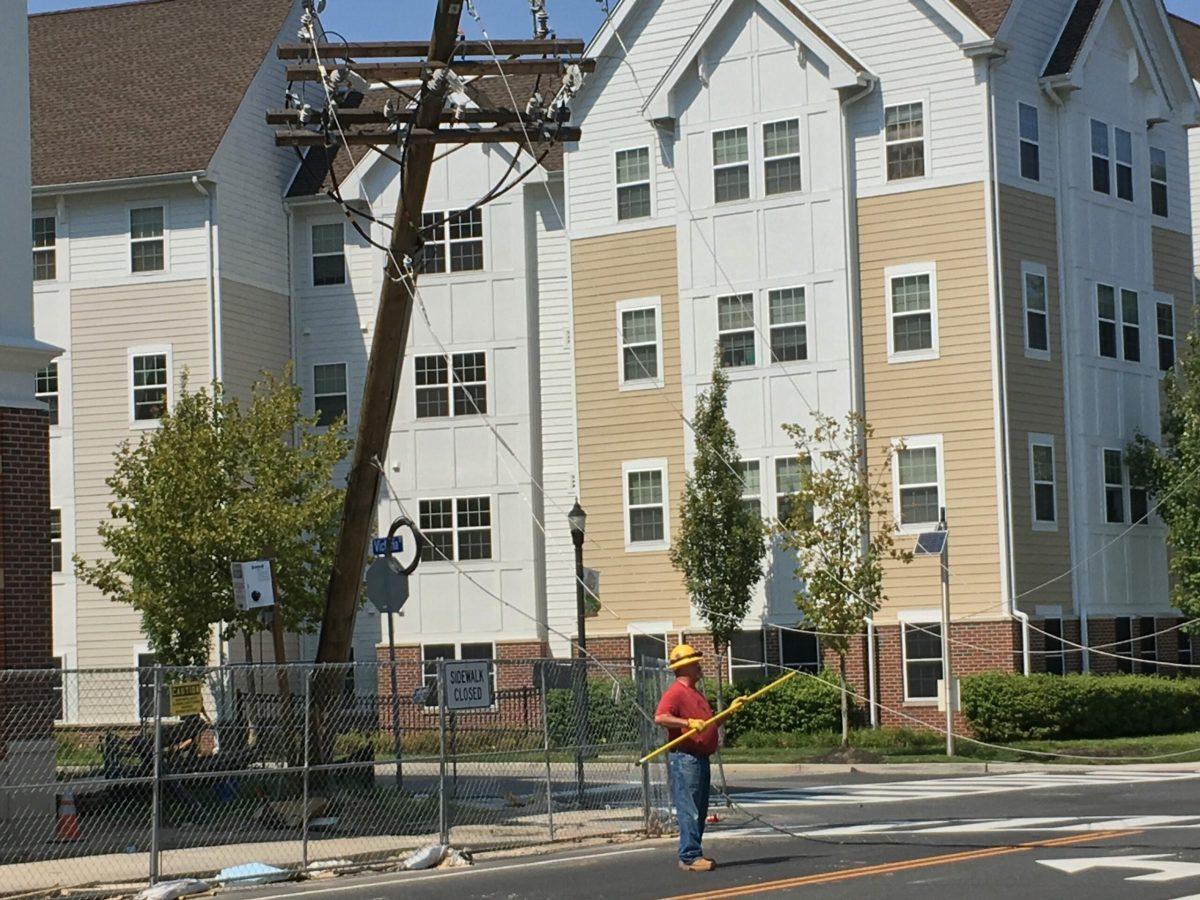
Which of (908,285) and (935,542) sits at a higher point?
(908,285)

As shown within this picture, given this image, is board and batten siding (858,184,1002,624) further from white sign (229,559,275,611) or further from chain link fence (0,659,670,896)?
white sign (229,559,275,611)

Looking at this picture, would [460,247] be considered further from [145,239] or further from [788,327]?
[788,327]

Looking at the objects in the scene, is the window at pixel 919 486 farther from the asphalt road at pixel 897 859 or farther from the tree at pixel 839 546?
the asphalt road at pixel 897 859

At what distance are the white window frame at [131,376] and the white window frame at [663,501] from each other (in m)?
9.90

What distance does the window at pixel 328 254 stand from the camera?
43.9m

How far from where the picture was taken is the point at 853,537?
1319 inches

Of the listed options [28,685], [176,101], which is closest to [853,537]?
[28,685]

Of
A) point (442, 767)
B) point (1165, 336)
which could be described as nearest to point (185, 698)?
point (442, 767)

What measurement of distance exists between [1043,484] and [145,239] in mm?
19649

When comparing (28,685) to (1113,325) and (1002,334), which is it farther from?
(1113,325)

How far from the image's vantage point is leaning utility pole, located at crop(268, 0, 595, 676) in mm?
20234

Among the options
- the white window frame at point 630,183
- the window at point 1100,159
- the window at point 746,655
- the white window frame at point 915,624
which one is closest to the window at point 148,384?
the white window frame at point 630,183

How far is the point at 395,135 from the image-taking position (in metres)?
20.6

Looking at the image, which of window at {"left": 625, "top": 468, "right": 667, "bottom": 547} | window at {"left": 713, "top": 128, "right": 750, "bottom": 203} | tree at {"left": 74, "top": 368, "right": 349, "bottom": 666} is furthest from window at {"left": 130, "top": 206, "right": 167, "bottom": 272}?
window at {"left": 713, "top": 128, "right": 750, "bottom": 203}
